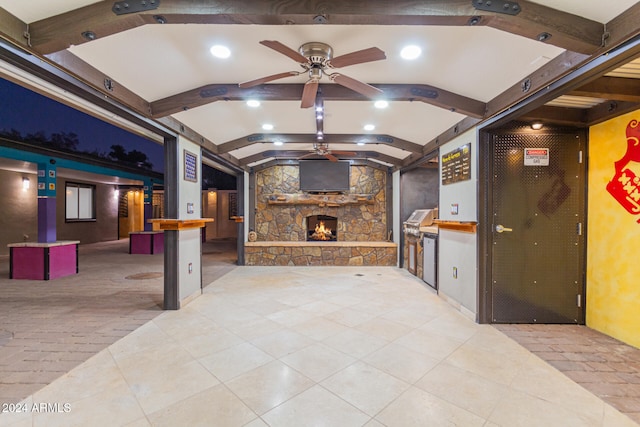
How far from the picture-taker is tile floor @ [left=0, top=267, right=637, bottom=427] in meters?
1.76

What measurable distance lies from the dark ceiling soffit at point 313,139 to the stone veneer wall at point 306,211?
243 cm

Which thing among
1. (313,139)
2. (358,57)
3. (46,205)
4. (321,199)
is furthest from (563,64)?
(46,205)

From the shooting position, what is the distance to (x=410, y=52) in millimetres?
2375

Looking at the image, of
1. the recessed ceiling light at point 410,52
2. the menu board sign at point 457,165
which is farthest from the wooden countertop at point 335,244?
the recessed ceiling light at point 410,52

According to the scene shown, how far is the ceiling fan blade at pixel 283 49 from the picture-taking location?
189 cm

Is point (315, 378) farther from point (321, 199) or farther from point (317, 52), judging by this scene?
point (321, 199)

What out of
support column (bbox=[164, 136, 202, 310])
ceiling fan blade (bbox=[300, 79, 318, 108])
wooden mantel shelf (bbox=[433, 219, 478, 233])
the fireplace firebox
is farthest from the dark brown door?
the fireplace firebox

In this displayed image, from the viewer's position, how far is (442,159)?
14.6ft

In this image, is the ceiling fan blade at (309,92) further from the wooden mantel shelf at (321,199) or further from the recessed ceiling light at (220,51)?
the wooden mantel shelf at (321,199)

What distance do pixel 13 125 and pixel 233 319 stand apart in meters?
7.16

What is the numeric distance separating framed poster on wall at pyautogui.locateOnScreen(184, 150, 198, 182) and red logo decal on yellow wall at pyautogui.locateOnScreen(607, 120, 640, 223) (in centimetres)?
530

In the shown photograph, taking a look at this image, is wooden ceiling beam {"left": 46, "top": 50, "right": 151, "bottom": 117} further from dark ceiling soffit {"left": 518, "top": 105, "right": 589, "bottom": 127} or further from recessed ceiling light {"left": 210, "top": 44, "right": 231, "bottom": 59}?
dark ceiling soffit {"left": 518, "top": 105, "right": 589, "bottom": 127}

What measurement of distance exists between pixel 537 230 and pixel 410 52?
263 centimetres

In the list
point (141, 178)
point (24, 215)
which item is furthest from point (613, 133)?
point (24, 215)
